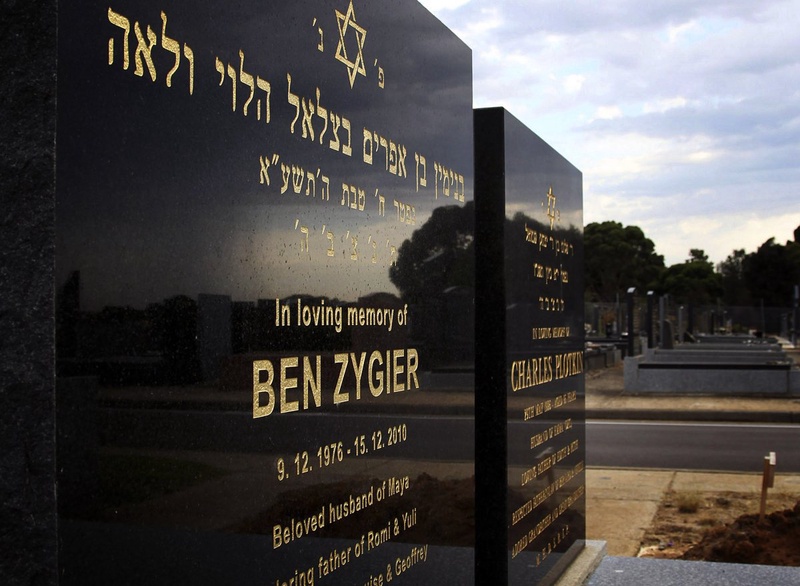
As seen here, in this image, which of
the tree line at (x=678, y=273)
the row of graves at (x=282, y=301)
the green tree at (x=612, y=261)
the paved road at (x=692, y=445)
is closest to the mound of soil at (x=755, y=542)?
the row of graves at (x=282, y=301)

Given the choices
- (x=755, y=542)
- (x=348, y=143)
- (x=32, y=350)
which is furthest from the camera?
(x=755, y=542)

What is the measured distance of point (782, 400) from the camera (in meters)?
20.0

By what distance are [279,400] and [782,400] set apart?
62.6 ft

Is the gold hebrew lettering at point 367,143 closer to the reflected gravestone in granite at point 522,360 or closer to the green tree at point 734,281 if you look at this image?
the reflected gravestone in granite at point 522,360

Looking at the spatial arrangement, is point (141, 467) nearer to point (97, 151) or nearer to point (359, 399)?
point (97, 151)

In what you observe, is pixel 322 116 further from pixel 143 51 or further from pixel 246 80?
pixel 143 51

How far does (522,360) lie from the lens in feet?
17.1

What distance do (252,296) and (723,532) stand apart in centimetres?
641

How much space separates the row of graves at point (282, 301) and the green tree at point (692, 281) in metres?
88.6

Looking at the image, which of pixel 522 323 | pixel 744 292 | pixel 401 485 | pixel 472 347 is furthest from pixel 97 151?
pixel 744 292

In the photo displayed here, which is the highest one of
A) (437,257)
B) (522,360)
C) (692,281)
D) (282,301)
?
(692,281)

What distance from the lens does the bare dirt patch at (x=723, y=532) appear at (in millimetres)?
7375

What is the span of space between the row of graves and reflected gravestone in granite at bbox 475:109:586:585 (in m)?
0.02

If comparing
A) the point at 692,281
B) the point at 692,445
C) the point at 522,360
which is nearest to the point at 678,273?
the point at 692,281
